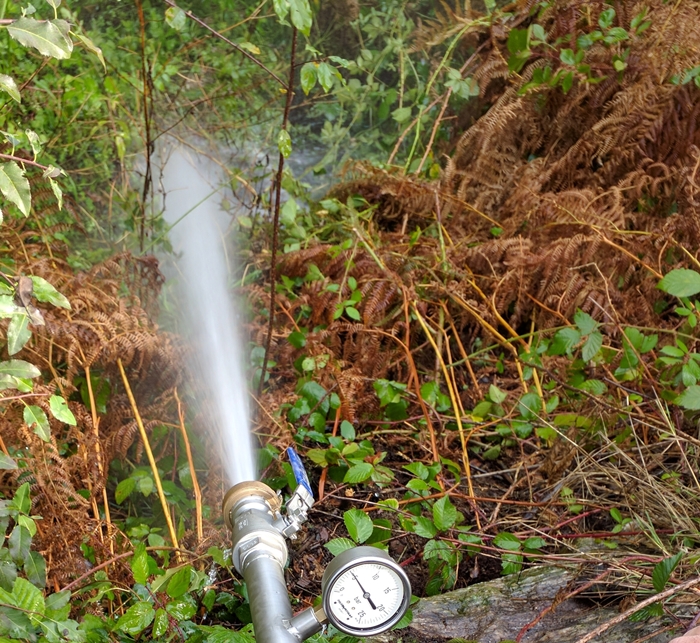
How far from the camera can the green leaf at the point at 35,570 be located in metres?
1.69

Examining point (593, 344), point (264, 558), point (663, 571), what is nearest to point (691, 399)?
point (593, 344)

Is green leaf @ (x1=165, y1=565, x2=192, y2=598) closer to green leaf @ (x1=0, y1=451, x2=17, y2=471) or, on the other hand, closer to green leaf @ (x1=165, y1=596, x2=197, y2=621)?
green leaf @ (x1=165, y1=596, x2=197, y2=621)

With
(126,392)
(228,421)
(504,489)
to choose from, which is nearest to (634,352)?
(504,489)

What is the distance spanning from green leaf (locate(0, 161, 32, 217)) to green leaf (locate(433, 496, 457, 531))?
4.19 feet

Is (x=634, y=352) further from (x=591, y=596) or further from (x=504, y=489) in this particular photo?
(x=591, y=596)

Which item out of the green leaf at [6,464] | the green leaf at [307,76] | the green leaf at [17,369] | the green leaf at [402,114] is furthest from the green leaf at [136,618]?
the green leaf at [402,114]

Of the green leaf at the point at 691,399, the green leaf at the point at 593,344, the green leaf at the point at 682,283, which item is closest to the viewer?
the green leaf at the point at 691,399

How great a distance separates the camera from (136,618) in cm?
160

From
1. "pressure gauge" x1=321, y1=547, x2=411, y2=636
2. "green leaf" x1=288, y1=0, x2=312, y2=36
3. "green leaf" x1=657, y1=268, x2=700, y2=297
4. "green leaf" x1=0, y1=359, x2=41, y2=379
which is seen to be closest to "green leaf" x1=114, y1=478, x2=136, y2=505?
"green leaf" x1=0, y1=359, x2=41, y2=379

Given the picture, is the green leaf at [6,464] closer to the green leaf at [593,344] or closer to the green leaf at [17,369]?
the green leaf at [17,369]

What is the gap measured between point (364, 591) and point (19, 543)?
2.68 feet

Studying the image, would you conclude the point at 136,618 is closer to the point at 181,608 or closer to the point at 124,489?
the point at 181,608

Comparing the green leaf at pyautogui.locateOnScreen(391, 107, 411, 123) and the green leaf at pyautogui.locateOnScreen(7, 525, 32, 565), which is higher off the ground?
the green leaf at pyautogui.locateOnScreen(391, 107, 411, 123)

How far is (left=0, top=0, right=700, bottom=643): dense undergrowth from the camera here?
6.43 feet
